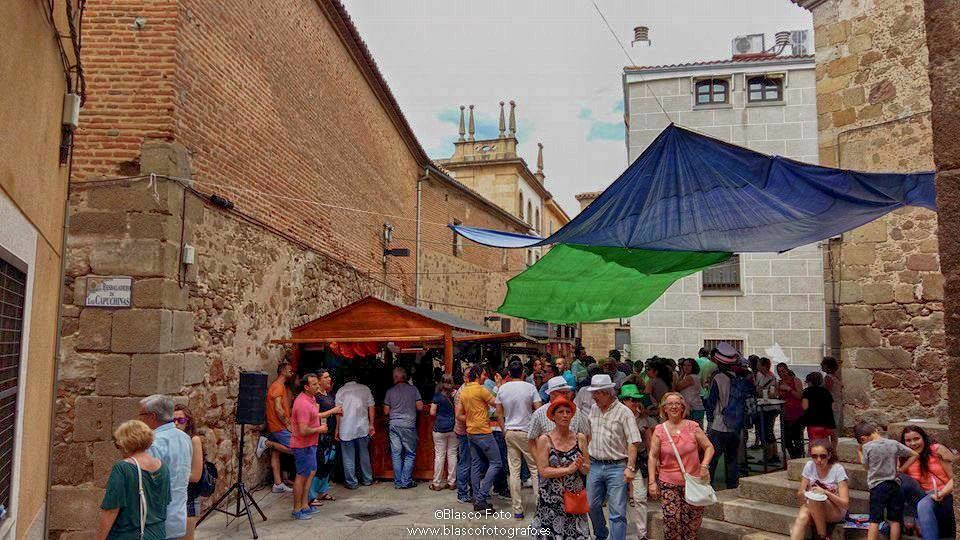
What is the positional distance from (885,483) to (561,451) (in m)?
2.75

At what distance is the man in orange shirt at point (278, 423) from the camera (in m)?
8.51

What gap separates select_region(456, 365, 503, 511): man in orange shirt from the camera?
7871 millimetres

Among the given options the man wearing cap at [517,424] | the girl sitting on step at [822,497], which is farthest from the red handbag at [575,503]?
the man wearing cap at [517,424]

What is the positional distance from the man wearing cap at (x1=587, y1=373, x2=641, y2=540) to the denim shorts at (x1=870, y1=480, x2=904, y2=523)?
1980 millimetres

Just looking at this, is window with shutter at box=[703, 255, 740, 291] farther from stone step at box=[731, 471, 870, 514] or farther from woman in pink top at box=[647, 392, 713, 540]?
woman in pink top at box=[647, 392, 713, 540]

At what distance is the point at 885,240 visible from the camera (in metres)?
8.25

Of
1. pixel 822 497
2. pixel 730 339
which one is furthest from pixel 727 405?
pixel 730 339

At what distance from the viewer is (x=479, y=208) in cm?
2586

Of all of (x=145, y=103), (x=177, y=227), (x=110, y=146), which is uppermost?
(x=145, y=103)

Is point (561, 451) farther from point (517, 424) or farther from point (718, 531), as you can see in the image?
point (517, 424)

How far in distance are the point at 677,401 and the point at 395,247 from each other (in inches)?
508

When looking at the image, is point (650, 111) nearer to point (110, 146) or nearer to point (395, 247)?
point (395, 247)

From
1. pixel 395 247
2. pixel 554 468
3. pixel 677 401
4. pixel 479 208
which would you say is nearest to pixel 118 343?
pixel 554 468

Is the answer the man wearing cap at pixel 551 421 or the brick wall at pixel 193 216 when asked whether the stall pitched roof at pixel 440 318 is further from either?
the man wearing cap at pixel 551 421
